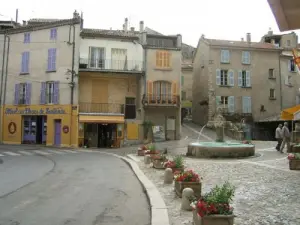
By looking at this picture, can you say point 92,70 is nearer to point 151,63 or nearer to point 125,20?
point 151,63

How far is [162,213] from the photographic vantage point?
249 inches

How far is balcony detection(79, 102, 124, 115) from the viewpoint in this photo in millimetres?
30938

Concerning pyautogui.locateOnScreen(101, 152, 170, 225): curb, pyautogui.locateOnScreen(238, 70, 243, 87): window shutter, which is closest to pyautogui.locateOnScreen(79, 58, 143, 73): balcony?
pyautogui.locateOnScreen(238, 70, 243, 87): window shutter

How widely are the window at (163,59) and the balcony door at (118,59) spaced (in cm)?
309

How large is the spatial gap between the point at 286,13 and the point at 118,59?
93.9 ft

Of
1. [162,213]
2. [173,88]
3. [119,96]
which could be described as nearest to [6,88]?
[119,96]

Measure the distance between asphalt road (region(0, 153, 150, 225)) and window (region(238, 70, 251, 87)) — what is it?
29.1 m

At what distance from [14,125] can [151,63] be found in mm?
14270

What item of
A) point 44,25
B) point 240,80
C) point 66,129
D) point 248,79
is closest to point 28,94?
point 66,129

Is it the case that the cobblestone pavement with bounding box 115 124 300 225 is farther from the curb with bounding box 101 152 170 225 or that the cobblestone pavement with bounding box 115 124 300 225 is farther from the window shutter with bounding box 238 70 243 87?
the window shutter with bounding box 238 70 243 87

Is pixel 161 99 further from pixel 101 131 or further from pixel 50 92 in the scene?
pixel 50 92

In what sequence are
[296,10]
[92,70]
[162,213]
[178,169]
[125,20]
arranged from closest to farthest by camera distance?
[296,10] < [162,213] < [178,169] < [92,70] < [125,20]

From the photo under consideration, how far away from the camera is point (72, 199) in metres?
7.98

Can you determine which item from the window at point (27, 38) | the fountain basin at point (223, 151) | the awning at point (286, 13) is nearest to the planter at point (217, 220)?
the awning at point (286, 13)
